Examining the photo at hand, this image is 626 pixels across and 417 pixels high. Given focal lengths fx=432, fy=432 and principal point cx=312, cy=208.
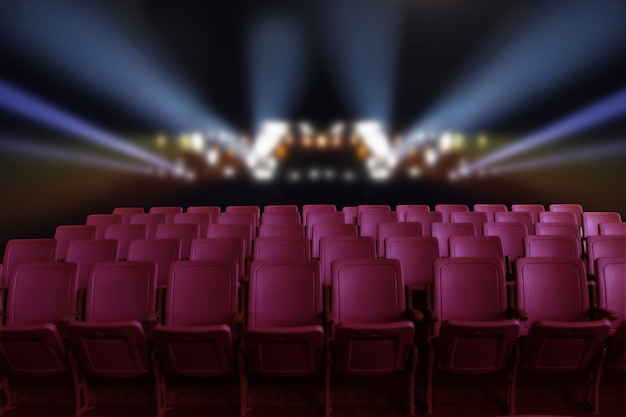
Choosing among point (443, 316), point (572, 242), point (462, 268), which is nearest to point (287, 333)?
point (443, 316)

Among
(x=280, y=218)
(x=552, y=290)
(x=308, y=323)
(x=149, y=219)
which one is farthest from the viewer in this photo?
(x=280, y=218)

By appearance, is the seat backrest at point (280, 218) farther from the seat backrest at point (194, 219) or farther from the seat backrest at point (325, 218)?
the seat backrest at point (194, 219)

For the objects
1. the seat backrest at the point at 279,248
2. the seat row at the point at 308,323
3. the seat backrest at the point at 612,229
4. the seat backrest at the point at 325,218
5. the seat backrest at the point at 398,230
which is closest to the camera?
the seat row at the point at 308,323

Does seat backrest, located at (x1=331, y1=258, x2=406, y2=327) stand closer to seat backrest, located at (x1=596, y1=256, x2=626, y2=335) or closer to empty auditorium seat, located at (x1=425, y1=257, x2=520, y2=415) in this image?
empty auditorium seat, located at (x1=425, y1=257, x2=520, y2=415)

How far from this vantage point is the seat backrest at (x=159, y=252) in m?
3.71

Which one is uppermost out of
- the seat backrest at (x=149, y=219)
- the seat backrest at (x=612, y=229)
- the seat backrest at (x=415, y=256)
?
the seat backrest at (x=149, y=219)

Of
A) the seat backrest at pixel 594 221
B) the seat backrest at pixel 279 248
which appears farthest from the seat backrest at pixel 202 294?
the seat backrest at pixel 594 221

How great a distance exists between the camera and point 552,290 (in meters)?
2.81

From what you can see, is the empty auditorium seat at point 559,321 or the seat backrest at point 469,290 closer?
the empty auditorium seat at point 559,321

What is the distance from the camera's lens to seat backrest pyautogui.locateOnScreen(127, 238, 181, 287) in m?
3.71

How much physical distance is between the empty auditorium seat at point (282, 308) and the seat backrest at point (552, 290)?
1356mm

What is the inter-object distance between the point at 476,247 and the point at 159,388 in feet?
8.47

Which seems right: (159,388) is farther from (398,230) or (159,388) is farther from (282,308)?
(398,230)

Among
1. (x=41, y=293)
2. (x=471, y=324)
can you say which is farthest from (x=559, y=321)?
(x=41, y=293)
